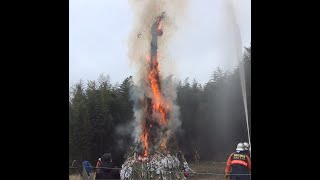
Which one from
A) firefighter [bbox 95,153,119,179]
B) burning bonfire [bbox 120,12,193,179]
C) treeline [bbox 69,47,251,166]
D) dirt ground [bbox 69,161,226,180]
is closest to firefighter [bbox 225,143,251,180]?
firefighter [bbox 95,153,119,179]

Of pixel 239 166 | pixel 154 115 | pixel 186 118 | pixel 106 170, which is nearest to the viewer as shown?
pixel 239 166

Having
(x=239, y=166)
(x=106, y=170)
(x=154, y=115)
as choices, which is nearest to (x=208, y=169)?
(x=154, y=115)

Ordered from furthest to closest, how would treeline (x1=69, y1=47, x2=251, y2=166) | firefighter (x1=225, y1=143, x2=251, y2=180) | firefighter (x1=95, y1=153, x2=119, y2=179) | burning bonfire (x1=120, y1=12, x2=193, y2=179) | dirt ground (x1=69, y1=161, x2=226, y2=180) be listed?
treeline (x1=69, y1=47, x2=251, y2=166)
dirt ground (x1=69, y1=161, x2=226, y2=180)
burning bonfire (x1=120, y1=12, x2=193, y2=179)
firefighter (x1=95, y1=153, x2=119, y2=179)
firefighter (x1=225, y1=143, x2=251, y2=180)

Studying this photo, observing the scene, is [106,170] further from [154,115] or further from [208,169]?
[208,169]

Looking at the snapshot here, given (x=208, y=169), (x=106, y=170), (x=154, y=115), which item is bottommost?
(x=208, y=169)

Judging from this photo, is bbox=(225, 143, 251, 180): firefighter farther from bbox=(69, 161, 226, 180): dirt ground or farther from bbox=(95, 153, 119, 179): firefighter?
bbox=(69, 161, 226, 180): dirt ground

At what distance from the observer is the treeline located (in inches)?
805

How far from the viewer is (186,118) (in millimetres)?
21922

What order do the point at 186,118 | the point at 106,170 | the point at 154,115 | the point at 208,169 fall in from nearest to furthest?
the point at 106,170
the point at 154,115
the point at 208,169
the point at 186,118
